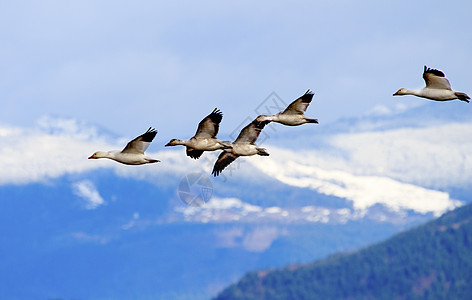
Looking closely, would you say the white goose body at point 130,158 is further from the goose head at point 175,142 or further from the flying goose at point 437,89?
the flying goose at point 437,89

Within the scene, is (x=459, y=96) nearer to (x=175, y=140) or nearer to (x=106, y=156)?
(x=175, y=140)

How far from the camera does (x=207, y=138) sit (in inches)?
2073

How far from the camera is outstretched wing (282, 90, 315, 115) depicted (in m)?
53.9

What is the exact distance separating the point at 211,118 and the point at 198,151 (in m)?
2.44

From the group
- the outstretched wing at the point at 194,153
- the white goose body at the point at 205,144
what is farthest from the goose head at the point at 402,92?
the outstretched wing at the point at 194,153

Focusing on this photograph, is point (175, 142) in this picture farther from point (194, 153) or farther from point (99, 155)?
point (99, 155)

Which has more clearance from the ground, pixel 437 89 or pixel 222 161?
pixel 222 161

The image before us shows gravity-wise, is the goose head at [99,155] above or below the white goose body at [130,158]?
above

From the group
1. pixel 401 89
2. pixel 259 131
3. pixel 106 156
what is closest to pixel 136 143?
pixel 106 156

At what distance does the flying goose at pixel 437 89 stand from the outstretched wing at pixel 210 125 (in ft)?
33.9

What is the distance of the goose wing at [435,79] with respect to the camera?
51.1 m

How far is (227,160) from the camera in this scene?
61.9m

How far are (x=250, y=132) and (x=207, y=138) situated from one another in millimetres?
4222

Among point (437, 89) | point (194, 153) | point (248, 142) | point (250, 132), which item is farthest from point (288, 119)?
point (437, 89)
